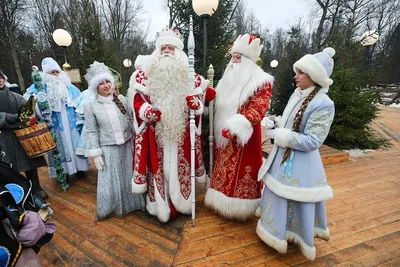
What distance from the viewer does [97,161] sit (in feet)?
7.96

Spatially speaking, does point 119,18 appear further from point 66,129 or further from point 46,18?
point 66,129

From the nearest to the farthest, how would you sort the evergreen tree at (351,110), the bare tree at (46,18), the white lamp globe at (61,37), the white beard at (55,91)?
the white beard at (55,91), the evergreen tree at (351,110), the white lamp globe at (61,37), the bare tree at (46,18)

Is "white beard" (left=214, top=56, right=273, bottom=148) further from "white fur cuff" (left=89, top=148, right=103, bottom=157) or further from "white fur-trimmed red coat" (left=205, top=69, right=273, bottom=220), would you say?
"white fur cuff" (left=89, top=148, right=103, bottom=157)

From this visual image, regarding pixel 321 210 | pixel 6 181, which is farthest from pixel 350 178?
pixel 6 181

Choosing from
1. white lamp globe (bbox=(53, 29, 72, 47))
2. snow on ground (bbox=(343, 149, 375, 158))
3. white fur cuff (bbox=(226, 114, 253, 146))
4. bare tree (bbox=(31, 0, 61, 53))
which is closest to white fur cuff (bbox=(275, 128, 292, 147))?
white fur cuff (bbox=(226, 114, 253, 146))

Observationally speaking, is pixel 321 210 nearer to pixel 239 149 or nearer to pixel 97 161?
pixel 239 149

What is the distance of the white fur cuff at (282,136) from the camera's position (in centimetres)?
175

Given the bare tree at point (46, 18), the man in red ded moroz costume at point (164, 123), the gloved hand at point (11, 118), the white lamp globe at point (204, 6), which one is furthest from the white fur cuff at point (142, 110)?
the bare tree at point (46, 18)

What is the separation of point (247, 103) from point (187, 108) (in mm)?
637

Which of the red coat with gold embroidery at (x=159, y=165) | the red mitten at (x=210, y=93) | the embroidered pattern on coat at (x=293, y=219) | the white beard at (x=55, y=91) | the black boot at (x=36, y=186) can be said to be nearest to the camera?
the embroidered pattern on coat at (x=293, y=219)

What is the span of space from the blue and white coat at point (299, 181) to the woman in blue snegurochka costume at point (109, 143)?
1.64m

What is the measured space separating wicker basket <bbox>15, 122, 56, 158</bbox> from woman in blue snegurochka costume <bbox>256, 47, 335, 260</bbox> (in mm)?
2718

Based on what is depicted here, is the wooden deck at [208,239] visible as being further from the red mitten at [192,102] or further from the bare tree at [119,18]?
the bare tree at [119,18]

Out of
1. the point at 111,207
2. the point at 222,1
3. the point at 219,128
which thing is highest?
the point at 222,1
